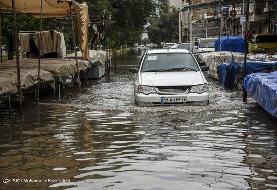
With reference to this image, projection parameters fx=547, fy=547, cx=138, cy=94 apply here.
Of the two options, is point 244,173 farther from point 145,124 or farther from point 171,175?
point 145,124

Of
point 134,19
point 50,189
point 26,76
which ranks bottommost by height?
point 50,189

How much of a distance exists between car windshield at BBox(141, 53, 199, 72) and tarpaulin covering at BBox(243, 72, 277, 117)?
5.25 feet

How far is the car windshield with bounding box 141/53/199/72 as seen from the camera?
14.6 m

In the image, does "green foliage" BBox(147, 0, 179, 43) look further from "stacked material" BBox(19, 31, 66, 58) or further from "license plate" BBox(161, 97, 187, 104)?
"license plate" BBox(161, 97, 187, 104)

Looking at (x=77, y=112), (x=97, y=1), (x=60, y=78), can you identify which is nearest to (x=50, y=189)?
(x=77, y=112)

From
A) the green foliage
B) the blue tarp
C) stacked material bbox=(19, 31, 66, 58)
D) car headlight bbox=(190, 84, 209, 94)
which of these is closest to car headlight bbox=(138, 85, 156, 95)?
car headlight bbox=(190, 84, 209, 94)

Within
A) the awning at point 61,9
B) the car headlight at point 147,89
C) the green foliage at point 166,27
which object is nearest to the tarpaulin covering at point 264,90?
the car headlight at point 147,89

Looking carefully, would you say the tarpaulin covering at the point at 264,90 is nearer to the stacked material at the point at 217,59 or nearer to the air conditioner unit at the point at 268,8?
the stacked material at the point at 217,59

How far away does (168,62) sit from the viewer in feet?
49.0

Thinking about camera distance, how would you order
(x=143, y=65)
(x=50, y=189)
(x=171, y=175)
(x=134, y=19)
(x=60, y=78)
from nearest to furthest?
(x=50, y=189)
(x=171, y=175)
(x=143, y=65)
(x=60, y=78)
(x=134, y=19)

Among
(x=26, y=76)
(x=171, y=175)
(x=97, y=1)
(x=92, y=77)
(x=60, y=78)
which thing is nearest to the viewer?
→ (x=171, y=175)

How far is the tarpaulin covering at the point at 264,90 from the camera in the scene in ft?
35.7

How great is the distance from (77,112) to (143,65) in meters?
2.32

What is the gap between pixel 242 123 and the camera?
1157cm
